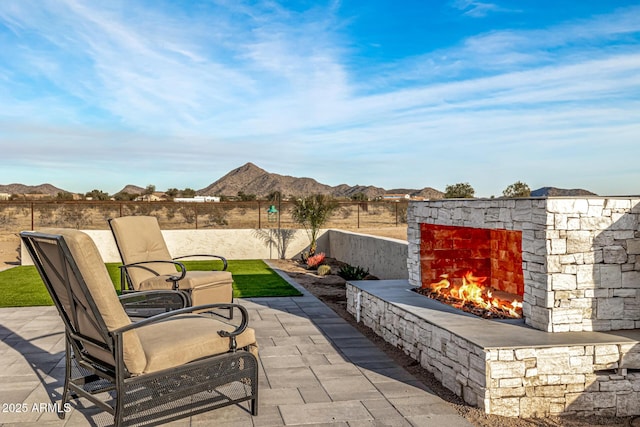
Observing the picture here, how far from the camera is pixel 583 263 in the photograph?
3.93m

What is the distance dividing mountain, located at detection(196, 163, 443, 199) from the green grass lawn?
150 feet

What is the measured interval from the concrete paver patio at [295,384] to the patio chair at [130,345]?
190 millimetres

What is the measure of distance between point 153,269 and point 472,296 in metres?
3.81

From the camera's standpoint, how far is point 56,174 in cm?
2867

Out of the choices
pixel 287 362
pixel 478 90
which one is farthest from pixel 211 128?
pixel 287 362

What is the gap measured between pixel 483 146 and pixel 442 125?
61.9 inches

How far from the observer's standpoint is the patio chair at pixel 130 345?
2850 mm

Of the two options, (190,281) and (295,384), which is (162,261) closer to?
(190,281)

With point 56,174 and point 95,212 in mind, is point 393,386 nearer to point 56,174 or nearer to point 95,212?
point 56,174

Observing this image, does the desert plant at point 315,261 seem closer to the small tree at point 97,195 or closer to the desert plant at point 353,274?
the desert plant at point 353,274

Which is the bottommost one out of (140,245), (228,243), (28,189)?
(228,243)

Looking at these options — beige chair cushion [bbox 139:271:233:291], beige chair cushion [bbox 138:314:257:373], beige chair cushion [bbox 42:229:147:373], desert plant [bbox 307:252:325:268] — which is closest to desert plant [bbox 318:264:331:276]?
desert plant [bbox 307:252:325:268]

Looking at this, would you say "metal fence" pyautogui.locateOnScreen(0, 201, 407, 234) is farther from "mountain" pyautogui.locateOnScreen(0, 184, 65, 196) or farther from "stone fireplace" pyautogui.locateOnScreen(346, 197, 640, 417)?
"mountain" pyautogui.locateOnScreen(0, 184, 65, 196)

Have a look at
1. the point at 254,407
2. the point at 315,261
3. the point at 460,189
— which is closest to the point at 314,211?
the point at 315,261
